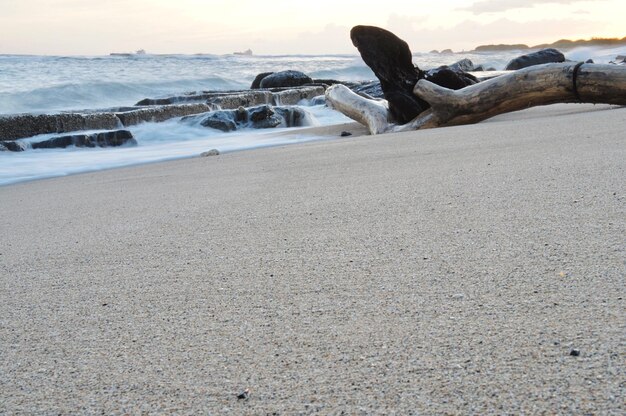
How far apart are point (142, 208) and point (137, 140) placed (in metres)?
5.42

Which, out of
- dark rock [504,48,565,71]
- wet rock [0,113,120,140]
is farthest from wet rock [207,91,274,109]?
dark rock [504,48,565,71]

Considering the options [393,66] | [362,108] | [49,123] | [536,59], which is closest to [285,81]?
[536,59]

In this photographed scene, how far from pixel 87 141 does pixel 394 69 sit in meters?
3.43

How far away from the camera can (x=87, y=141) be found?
7418mm

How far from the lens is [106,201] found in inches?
125

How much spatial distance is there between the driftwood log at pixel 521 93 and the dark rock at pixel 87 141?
339 cm

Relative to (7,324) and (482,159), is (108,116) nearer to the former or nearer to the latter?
(482,159)

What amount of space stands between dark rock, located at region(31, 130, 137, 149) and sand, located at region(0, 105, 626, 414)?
487 cm

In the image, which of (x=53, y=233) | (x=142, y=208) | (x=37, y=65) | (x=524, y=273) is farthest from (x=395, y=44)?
(x=37, y=65)

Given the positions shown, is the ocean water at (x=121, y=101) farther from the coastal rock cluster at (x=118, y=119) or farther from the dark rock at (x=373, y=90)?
the dark rock at (x=373, y=90)

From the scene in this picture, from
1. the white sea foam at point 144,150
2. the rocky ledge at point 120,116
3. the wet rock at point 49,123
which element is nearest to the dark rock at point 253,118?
the white sea foam at point 144,150

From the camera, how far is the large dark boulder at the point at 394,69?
5887mm

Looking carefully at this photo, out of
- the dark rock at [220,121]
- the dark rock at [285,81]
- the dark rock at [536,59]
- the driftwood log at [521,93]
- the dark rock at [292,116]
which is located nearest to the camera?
the driftwood log at [521,93]

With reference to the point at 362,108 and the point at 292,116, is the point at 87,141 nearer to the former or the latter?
the point at 292,116
